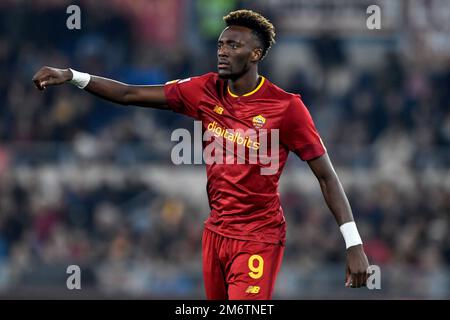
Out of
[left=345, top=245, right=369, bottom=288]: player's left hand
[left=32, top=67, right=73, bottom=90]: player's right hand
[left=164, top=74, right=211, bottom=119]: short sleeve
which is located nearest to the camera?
[left=345, top=245, right=369, bottom=288]: player's left hand

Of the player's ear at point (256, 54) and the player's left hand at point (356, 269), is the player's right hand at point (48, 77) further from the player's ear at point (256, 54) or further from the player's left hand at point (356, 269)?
the player's left hand at point (356, 269)

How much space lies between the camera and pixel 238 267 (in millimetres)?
7406

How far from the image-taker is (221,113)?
24.9 ft

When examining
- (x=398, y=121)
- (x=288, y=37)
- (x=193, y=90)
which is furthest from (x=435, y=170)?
(x=193, y=90)

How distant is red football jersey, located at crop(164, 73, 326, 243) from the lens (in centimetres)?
742

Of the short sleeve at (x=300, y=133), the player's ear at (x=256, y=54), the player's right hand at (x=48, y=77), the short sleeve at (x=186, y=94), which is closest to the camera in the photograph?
the player's right hand at (x=48, y=77)

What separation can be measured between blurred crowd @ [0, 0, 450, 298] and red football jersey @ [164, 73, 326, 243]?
7.22 meters

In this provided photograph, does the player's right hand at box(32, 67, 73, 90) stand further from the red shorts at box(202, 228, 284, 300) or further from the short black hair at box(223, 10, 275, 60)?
the red shorts at box(202, 228, 284, 300)

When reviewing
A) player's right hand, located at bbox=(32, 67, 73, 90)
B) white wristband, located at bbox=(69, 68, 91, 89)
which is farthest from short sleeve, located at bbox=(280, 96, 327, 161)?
player's right hand, located at bbox=(32, 67, 73, 90)

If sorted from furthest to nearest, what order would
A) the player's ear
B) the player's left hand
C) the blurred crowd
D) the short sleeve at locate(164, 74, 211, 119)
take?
1. the blurred crowd
2. the short sleeve at locate(164, 74, 211, 119)
3. the player's ear
4. the player's left hand

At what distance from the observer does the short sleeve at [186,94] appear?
7.70m

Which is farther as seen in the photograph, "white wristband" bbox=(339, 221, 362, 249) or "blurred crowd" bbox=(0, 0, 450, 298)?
"blurred crowd" bbox=(0, 0, 450, 298)

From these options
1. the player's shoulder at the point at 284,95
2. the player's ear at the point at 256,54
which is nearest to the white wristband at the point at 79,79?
the player's ear at the point at 256,54
